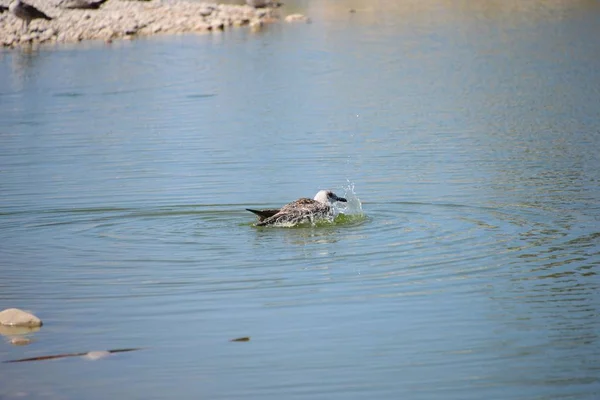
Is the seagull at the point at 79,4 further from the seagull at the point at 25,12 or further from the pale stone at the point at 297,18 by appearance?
the pale stone at the point at 297,18

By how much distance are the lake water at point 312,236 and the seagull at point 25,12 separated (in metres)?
→ 16.3

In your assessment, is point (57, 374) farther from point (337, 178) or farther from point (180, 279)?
point (337, 178)

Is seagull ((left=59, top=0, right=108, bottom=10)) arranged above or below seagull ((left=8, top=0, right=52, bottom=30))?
above

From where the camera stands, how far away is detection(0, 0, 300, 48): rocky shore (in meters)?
46.1

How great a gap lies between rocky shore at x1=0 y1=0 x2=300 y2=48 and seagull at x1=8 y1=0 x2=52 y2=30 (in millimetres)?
174

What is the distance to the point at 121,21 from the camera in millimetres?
47281

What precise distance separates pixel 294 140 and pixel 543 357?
12.3 metres

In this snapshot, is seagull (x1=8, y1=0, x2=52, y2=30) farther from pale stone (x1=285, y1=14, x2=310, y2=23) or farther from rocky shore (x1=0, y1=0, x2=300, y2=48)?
pale stone (x1=285, y1=14, x2=310, y2=23)

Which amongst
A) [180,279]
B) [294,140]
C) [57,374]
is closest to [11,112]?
[294,140]

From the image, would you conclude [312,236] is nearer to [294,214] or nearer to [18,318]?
[294,214]

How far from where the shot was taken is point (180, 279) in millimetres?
10930

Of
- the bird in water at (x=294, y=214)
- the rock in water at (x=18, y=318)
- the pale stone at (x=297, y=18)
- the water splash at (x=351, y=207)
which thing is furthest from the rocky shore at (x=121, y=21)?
the rock in water at (x=18, y=318)

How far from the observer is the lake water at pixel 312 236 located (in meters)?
8.22

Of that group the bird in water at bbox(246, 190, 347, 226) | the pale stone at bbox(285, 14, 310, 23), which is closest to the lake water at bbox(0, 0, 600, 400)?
the bird in water at bbox(246, 190, 347, 226)
